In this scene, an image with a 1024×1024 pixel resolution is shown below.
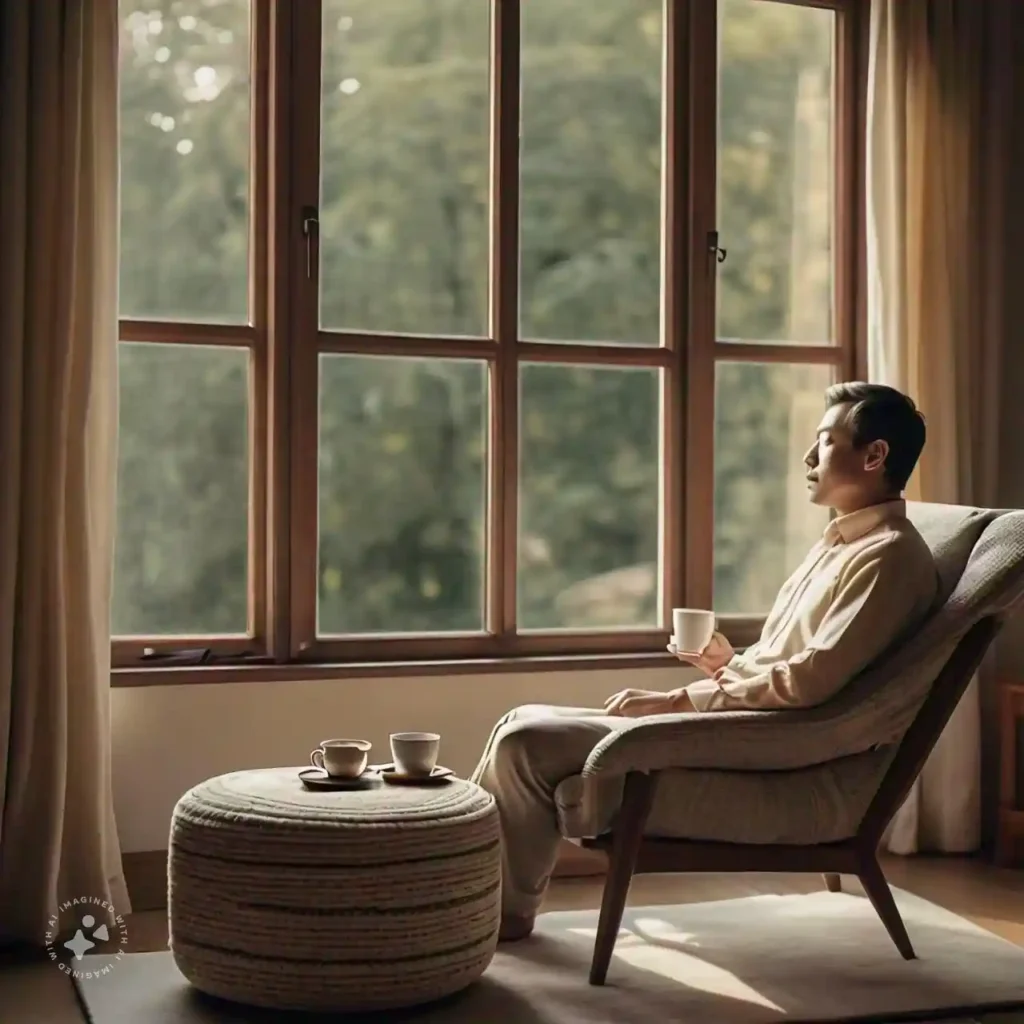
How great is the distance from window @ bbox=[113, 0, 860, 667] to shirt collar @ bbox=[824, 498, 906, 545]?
90cm

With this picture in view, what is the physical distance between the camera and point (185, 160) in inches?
141

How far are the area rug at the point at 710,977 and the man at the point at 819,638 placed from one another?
22 centimetres

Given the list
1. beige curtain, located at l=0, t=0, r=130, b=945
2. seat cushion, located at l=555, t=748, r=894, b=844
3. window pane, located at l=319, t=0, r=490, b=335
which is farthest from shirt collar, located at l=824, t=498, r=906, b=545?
beige curtain, located at l=0, t=0, r=130, b=945

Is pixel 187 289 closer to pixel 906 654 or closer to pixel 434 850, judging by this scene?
pixel 434 850

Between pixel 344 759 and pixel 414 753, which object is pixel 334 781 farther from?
pixel 414 753

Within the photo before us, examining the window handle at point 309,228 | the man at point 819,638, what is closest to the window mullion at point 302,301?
the window handle at point 309,228

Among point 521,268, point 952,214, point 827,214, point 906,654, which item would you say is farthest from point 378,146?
point 906,654

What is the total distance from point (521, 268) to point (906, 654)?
156 centimetres

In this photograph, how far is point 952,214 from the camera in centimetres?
403

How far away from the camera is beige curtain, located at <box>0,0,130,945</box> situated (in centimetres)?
317

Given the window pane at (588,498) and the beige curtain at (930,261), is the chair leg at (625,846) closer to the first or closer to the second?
the window pane at (588,498)

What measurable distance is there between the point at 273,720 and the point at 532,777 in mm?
868

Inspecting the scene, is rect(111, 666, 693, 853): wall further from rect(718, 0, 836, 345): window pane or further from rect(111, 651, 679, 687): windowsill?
rect(718, 0, 836, 345): window pane

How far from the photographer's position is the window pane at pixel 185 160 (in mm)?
3551
